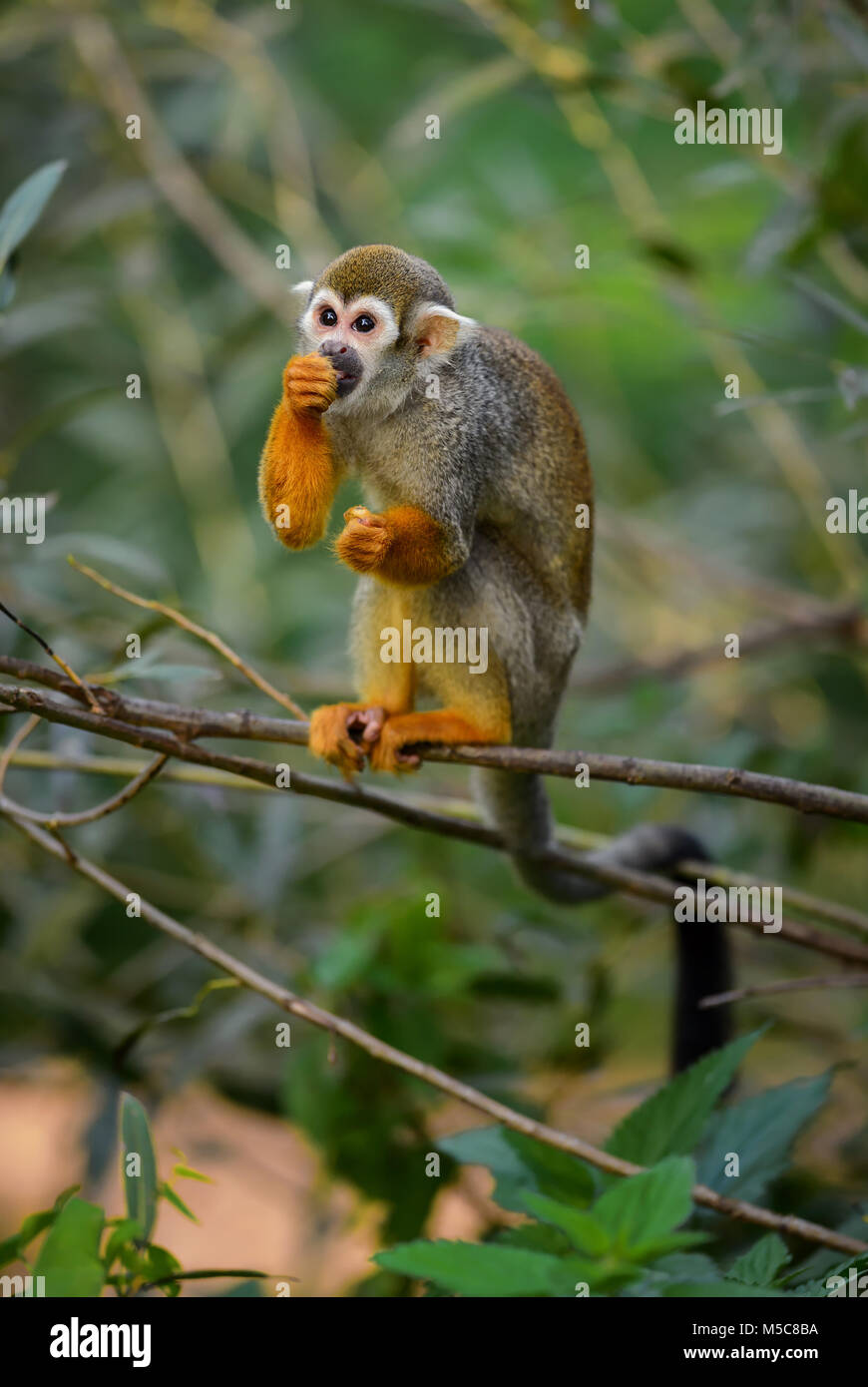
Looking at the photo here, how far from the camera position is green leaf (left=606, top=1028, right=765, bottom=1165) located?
6.04ft

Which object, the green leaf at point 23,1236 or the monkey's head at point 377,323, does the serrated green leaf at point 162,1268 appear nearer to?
the green leaf at point 23,1236

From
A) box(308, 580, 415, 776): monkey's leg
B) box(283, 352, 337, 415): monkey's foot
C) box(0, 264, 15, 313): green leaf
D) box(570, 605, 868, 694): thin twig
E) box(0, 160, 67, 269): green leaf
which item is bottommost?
box(308, 580, 415, 776): monkey's leg

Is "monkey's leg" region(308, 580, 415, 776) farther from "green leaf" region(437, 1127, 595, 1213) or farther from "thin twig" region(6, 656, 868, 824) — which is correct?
"green leaf" region(437, 1127, 595, 1213)

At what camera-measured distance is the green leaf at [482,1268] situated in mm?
1237

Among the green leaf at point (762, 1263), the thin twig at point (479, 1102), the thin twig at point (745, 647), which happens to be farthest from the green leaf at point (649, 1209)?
the thin twig at point (745, 647)

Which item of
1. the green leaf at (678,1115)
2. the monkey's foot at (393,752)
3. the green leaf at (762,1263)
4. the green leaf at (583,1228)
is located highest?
the monkey's foot at (393,752)

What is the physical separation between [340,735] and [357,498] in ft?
2.08

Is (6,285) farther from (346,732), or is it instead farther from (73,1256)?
(73,1256)

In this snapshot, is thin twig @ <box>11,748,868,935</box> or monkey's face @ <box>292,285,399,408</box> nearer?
monkey's face @ <box>292,285,399,408</box>

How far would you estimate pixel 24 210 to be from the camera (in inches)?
85.4

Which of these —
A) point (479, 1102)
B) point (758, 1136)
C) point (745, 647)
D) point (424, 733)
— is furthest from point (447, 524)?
point (745, 647)

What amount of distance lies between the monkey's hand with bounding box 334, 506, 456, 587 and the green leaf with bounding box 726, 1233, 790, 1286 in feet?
4.13

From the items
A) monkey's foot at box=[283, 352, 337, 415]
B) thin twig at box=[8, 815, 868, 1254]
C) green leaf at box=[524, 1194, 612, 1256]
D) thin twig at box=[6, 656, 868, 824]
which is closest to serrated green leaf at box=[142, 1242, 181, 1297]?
thin twig at box=[8, 815, 868, 1254]
